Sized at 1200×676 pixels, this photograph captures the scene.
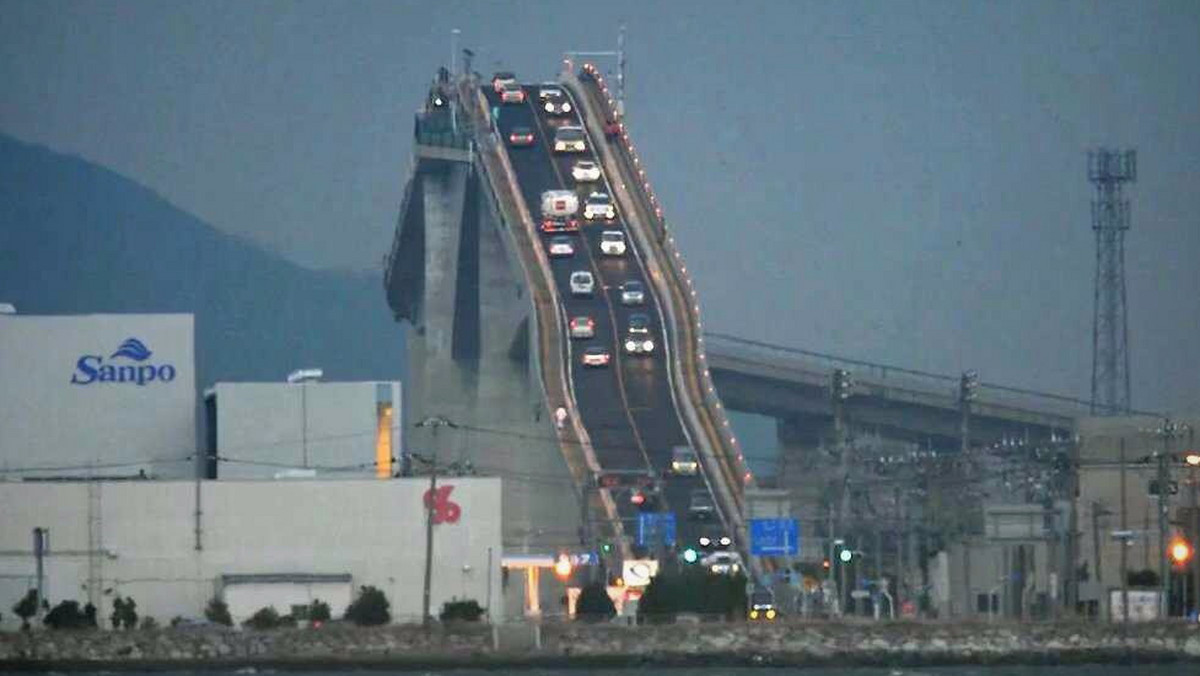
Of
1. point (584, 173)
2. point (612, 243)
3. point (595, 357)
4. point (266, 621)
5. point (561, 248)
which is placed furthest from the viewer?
point (584, 173)

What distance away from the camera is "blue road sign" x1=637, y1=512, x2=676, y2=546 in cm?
6504

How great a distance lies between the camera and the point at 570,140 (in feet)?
310

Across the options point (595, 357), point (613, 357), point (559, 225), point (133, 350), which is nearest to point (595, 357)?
point (595, 357)

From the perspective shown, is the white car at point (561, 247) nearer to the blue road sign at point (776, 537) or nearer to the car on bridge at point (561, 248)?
the car on bridge at point (561, 248)

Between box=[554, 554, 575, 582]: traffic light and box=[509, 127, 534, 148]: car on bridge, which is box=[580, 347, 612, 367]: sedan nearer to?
box=[509, 127, 534, 148]: car on bridge

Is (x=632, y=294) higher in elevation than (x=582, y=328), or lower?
higher

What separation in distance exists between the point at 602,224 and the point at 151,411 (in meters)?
30.9

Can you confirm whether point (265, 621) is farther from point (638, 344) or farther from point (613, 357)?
point (638, 344)

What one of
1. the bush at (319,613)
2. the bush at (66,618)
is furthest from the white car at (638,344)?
the bush at (66,618)

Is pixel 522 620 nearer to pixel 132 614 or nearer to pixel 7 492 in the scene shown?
pixel 132 614

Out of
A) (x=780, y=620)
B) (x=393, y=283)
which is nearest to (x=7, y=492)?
(x=780, y=620)

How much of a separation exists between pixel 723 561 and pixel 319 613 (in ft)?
60.9

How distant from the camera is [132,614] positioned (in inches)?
1957

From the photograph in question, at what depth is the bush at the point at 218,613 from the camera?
164 ft
